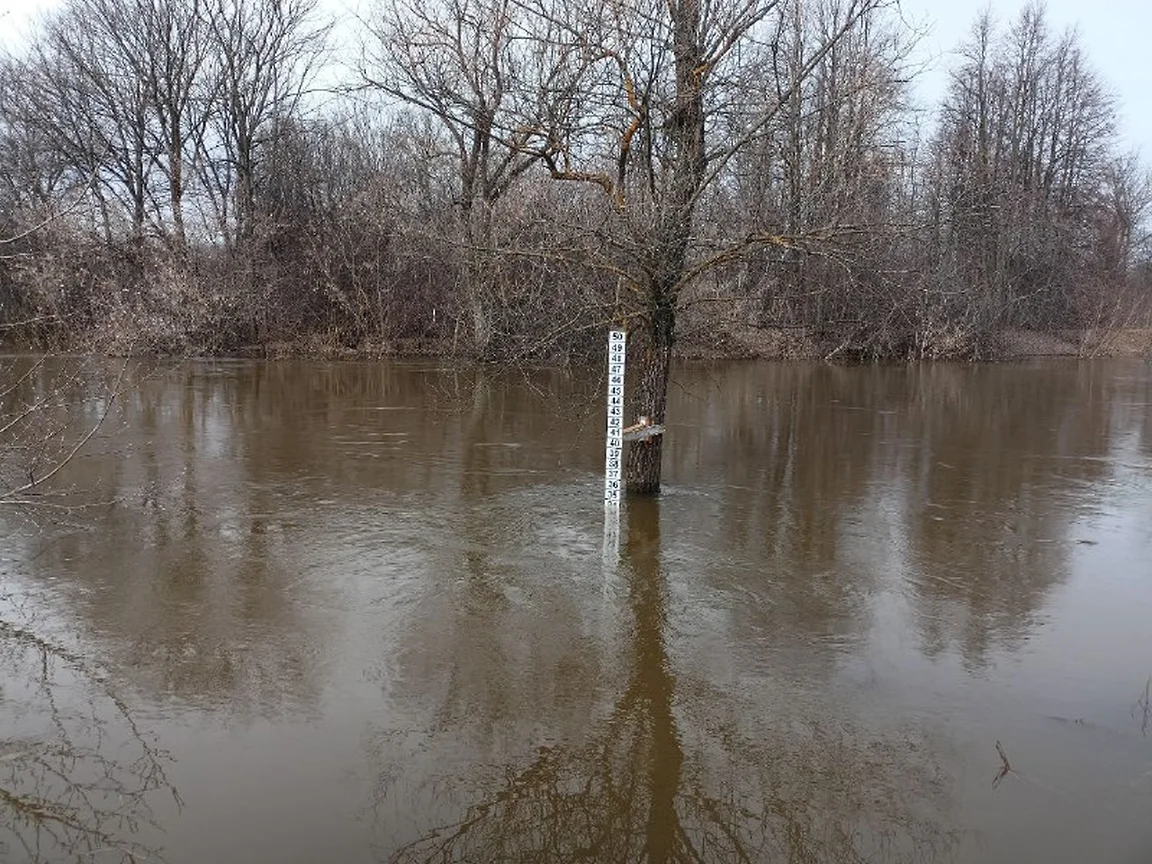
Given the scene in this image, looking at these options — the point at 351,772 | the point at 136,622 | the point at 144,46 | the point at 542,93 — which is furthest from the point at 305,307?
the point at 351,772

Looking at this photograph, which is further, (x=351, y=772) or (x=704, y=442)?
(x=704, y=442)

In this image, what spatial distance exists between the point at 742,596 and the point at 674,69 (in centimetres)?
523

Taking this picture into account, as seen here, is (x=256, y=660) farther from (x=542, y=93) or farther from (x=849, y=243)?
(x=849, y=243)

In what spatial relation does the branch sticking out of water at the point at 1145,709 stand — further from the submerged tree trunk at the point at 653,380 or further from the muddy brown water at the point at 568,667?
the submerged tree trunk at the point at 653,380

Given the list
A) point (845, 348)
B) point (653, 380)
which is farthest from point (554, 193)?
point (845, 348)

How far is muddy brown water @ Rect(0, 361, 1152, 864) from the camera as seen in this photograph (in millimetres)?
3879

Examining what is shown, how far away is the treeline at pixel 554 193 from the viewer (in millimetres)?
8758

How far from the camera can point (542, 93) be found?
8602 mm

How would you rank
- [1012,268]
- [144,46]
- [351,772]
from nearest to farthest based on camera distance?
[351,772], [144,46], [1012,268]

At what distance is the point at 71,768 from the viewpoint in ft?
13.8

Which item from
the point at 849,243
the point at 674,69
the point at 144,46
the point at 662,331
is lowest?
the point at 662,331

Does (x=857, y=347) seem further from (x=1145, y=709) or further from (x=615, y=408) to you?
(x=1145, y=709)

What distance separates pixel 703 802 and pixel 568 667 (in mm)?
1543

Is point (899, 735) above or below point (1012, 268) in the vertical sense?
below
